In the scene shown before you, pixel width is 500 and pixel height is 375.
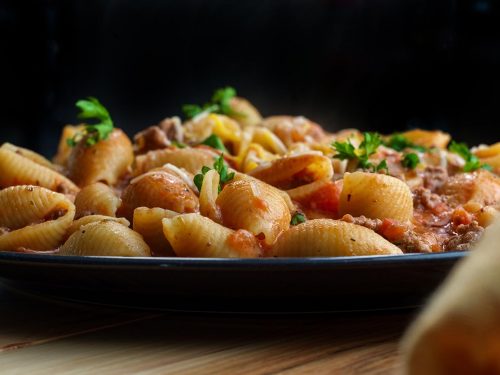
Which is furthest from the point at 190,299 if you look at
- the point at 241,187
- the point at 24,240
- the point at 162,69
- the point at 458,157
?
the point at 162,69

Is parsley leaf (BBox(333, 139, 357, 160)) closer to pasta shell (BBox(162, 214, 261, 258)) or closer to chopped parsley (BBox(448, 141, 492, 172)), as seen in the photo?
chopped parsley (BBox(448, 141, 492, 172))

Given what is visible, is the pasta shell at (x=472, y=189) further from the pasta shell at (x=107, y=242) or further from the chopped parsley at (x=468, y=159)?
the pasta shell at (x=107, y=242)

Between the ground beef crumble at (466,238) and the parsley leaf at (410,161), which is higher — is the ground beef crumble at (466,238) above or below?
below

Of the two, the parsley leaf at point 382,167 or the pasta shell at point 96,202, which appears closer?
the pasta shell at point 96,202

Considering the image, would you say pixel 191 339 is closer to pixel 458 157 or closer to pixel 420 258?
pixel 420 258

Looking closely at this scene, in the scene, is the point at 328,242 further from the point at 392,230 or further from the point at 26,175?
the point at 26,175

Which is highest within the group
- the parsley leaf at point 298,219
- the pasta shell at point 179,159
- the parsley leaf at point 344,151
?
the pasta shell at point 179,159

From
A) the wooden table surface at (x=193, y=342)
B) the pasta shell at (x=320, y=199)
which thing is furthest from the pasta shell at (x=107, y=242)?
the pasta shell at (x=320, y=199)

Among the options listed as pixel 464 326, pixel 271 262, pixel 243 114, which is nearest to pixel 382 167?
pixel 271 262

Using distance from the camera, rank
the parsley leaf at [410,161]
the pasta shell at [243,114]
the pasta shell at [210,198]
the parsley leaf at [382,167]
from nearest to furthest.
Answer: the pasta shell at [210,198] < the parsley leaf at [382,167] < the parsley leaf at [410,161] < the pasta shell at [243,114]
